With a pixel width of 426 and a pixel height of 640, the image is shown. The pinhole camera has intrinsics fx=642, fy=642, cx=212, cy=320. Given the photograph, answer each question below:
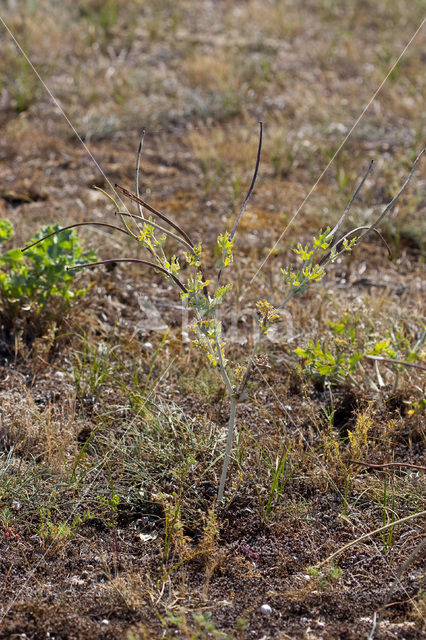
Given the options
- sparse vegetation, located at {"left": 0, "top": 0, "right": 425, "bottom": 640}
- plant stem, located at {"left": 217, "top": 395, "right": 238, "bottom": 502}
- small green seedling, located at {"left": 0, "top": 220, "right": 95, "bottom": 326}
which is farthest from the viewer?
small green seedling, located at {"left": 0, "top": 220, "right": 95, "bottom": 326}

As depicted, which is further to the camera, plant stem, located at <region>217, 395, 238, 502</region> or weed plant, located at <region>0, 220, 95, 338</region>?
weed plant, located at <region>0, 220, 95, 338</region>

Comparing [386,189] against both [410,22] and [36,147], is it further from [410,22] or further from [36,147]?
[410,22]

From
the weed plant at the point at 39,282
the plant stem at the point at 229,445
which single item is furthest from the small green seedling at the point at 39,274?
the plant stem at the point at 229,445

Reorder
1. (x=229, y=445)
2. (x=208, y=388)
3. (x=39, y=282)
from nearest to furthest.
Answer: (x=229, y=445), (x=208, y=388), (x=39, y=282)

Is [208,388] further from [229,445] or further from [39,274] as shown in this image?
[39,274]

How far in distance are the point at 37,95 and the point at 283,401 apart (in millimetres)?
4223

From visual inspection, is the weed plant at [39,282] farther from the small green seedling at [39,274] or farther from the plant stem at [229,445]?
the plant stem at [229,445]

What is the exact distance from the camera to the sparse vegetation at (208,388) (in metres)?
2.03

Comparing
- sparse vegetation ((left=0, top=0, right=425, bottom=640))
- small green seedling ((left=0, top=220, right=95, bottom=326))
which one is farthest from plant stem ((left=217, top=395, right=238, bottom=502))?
small green seedling ((left=0, top=220, right=95, bottom=326))

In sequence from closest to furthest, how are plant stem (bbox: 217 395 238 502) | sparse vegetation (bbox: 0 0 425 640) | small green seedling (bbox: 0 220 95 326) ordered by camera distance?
sparse vegetation (bbox: 0 0 425 640)
plant stem (bbox: 217 395 238 502)
small green seedling (bbox: 0 220 95 326)

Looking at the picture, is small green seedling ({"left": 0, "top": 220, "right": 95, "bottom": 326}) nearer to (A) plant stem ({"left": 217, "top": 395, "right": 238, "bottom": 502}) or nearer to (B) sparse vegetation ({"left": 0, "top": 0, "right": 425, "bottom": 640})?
(B) sparse vegetation ({"left": 0, "top": 0, "right": 425, "bottom": 640})

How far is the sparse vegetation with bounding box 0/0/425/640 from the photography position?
2027 mm

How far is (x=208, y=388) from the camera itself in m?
2.87

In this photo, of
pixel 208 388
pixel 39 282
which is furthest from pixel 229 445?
pixel 39 282
